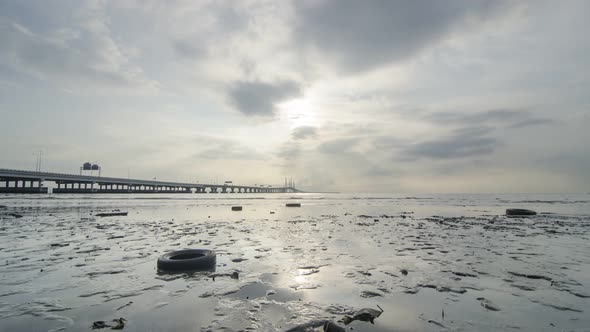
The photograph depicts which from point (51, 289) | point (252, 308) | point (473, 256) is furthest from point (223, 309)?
point (473, 256)

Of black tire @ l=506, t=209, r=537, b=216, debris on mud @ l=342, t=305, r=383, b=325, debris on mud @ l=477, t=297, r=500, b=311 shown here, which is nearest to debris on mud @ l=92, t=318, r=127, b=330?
debris on mud @ l=342, t=305, r=383, b=325

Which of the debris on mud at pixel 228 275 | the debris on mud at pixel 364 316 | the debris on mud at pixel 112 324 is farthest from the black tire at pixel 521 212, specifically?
the debris on mud at pixel 112 324

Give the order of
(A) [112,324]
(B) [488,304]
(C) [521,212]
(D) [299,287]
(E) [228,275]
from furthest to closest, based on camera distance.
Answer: (C) [521,212] < (E) [228,275] < (D) [299,287] < (B) [488,304] < (A) [112,324]

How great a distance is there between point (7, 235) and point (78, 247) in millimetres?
7693

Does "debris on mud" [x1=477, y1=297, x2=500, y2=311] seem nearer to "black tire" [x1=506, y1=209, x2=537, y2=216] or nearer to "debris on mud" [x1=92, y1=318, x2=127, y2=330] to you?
"debris on mud" [x1=92, y1=318, x2=127, y2=330]

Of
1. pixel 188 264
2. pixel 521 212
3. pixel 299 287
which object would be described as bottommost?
pixel 521 212

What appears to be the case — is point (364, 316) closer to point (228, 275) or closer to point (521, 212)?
point (228, 275)

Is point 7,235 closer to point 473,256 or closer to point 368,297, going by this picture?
point 368,297

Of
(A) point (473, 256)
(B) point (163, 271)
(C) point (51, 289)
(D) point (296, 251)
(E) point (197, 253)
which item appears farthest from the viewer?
(D) point (296, 251)

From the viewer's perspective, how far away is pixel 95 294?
286 inches

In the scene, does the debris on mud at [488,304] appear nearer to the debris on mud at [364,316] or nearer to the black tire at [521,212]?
the debris on mud at [364,316]

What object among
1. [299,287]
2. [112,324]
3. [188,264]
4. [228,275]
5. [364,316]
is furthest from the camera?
[188,264]

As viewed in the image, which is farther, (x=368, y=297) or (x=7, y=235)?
(x=7, y=235)

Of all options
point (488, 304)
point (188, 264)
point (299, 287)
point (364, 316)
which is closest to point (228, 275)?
A: point (188, 264)
